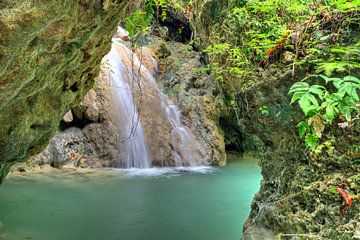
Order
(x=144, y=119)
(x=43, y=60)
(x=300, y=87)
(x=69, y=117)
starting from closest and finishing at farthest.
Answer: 1. (x=300, y=87)
2. (x=43, y=60)
3. (x=69, y=117)
4. (x=144, y=119)

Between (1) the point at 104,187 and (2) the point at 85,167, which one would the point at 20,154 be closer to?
(1) the point at 104,187

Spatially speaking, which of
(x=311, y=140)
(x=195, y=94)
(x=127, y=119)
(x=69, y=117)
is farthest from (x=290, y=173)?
(x=195, y=94)

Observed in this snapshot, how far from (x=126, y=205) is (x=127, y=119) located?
4.52 m

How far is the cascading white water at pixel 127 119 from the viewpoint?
31.8ft

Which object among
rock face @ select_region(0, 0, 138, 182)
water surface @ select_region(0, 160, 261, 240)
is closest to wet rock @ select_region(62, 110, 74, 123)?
water surface @ select_region(0, 160, 261, 240)

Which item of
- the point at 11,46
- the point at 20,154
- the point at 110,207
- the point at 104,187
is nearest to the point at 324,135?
the point at 11,46

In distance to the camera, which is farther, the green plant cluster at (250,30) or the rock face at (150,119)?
the rock face at (150,119)

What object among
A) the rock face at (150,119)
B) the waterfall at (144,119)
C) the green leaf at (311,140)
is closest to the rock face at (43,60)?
the green leaf at (311,140)

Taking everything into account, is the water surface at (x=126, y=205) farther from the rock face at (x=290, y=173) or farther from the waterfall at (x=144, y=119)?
the rock face at (x=290, y=173)

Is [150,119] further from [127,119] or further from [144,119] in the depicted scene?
[127,119]

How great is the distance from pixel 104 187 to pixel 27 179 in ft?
6.43

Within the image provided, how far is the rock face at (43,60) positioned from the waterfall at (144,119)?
209 inches

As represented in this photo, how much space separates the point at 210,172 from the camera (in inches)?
369

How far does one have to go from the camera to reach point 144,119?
1045 centimetres
